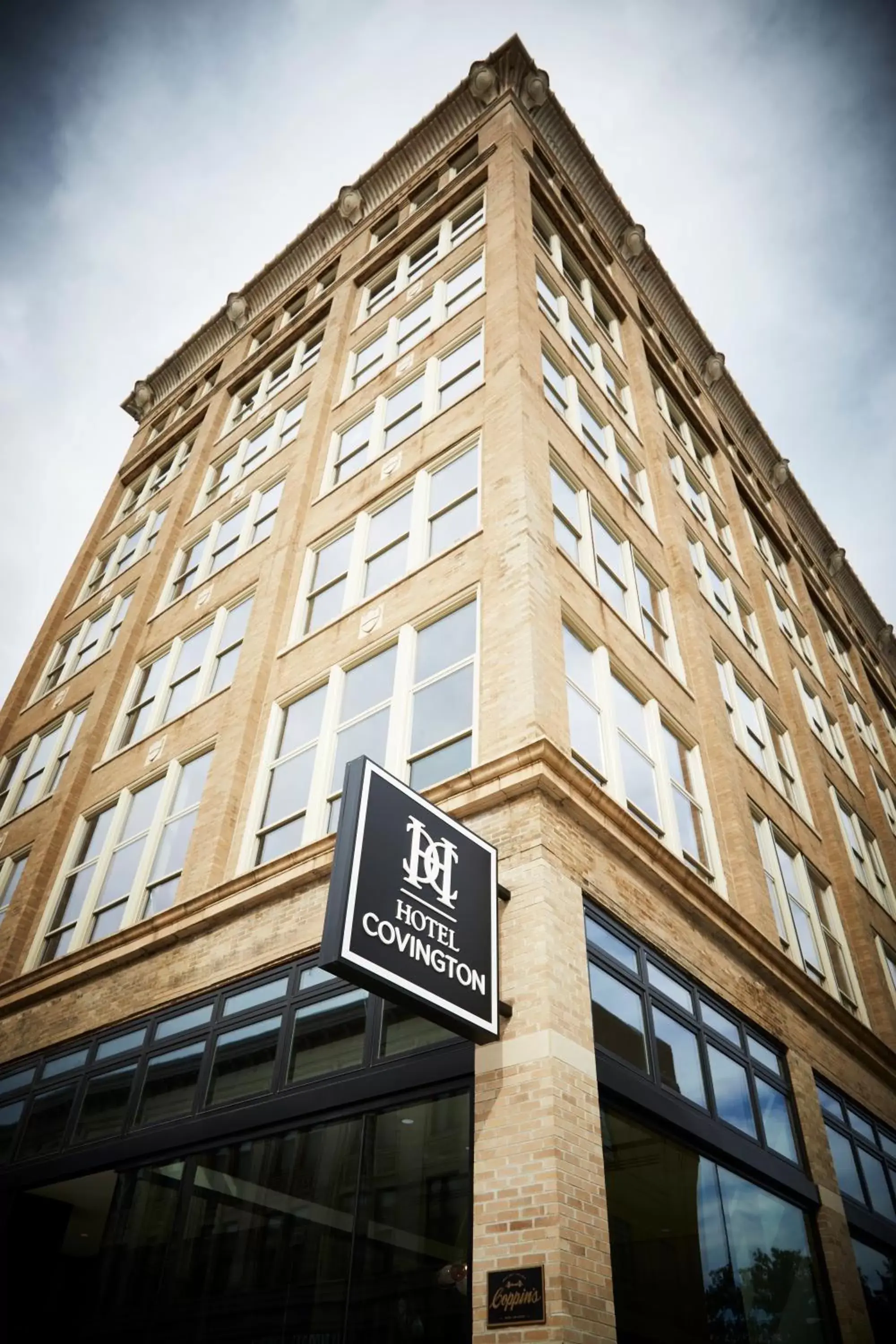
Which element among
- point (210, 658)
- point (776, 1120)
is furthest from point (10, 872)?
point (776, 1120)

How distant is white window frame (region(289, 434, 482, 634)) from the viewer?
13.2m

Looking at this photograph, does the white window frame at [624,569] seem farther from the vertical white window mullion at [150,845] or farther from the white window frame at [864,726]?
the white window frame at [864,726]

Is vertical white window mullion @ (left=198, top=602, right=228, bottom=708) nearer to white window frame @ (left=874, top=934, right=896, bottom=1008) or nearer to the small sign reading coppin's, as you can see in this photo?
the small sign reading coppin's

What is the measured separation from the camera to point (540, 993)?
7.22m

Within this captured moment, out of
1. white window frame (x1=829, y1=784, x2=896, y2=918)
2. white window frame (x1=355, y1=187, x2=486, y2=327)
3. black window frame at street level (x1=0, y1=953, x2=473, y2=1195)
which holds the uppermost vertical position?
white window frame (x1=355, y1=187, x2=486, y2=327)

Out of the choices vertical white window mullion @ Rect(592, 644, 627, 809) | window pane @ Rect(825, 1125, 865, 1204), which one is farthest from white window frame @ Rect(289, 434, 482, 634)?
window pane @ Rect(825, 1125, 865, 1204)

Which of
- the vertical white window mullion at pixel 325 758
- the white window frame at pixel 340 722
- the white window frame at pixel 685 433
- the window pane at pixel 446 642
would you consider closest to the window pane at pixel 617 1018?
the white window frame at pixel 340 722

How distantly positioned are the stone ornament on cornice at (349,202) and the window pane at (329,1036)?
24074mm

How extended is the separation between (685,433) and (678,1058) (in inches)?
721

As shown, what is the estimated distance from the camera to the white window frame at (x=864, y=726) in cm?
2552

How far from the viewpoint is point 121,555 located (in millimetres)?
24438

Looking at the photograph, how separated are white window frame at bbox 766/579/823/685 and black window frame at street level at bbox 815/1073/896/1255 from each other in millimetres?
11858

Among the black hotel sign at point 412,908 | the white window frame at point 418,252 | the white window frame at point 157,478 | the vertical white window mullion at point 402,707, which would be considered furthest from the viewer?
the white window frame at point 157,478

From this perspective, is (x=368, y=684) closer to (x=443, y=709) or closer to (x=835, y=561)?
(x=443, y=709)
